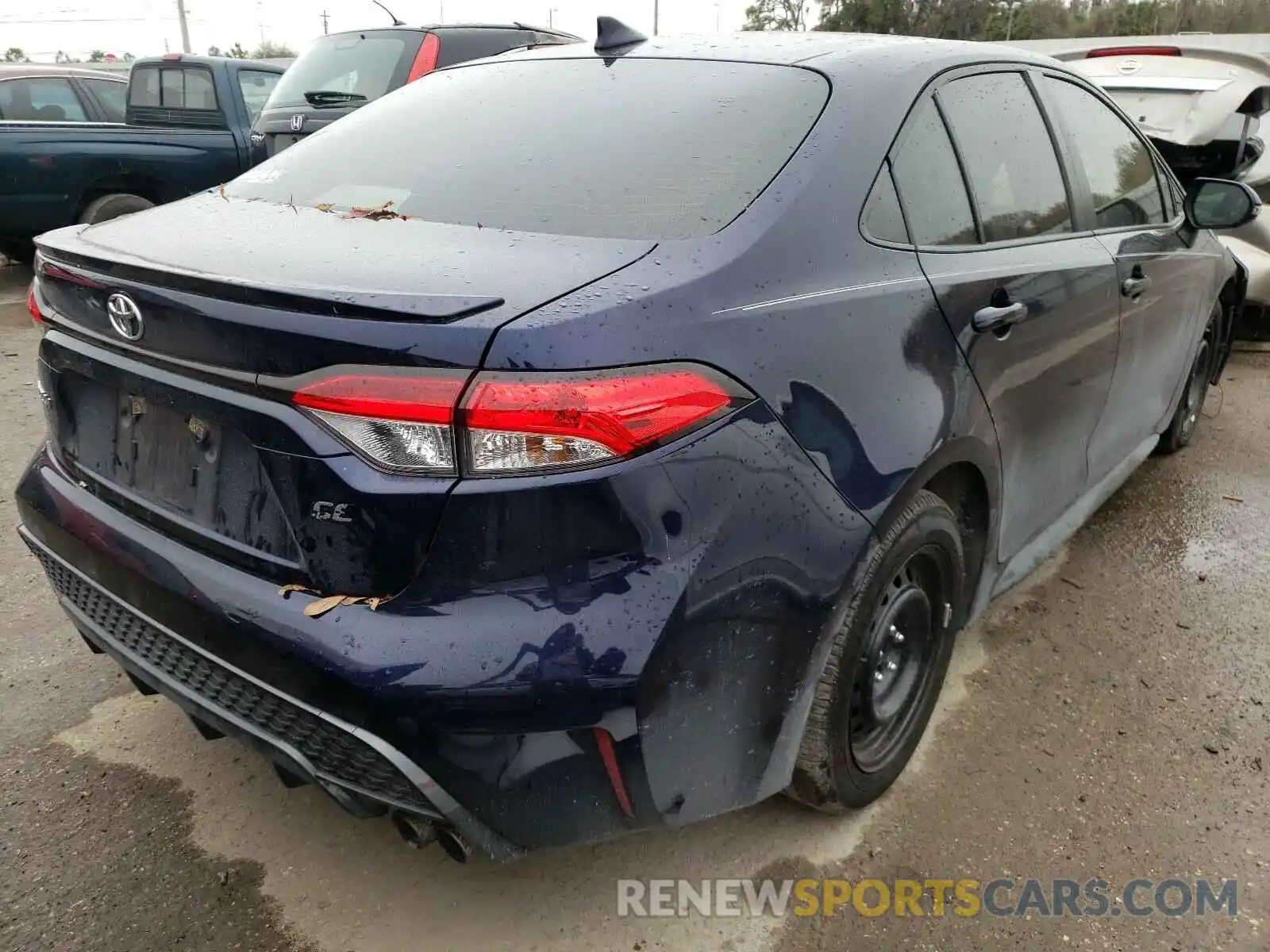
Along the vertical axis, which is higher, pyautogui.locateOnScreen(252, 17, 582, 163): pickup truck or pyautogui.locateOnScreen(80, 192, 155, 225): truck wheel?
pyautogui.locateOnScreen(252, 17, 582, 163): pickup truck

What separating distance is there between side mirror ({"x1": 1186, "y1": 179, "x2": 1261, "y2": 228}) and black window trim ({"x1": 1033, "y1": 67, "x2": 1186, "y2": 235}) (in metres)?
0.07

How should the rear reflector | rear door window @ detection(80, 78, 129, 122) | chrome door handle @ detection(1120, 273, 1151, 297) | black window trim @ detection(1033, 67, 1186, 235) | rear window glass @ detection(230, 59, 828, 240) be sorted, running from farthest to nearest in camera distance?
rear door window @ detection(80, 78, 129, 122) < the rear reflector < chrome door handle @ detection(1120, 273, 1151, 297) < black window trim @ detection(1033, 67, 1186, 235) < rear window glass @ detection(230, 59, 828, 240)

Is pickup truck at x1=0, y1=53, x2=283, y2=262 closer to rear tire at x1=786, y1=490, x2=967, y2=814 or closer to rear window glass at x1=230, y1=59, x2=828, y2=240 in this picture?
rear window glass at x1=230, y1=59, x2=828, y2=240

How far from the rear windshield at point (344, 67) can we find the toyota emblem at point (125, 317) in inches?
200

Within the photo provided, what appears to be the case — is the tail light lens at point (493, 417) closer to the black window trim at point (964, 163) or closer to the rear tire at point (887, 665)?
the rear tire at point (887, 665)

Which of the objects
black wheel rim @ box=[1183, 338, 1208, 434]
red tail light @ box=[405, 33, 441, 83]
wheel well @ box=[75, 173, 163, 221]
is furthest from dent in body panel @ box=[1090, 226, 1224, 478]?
wheel well @ box=[75, 173, 163, 221]

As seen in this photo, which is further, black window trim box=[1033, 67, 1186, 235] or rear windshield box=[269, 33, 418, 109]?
rear windshield box=[269, 33, 418, 109]

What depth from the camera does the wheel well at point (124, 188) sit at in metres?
7.47

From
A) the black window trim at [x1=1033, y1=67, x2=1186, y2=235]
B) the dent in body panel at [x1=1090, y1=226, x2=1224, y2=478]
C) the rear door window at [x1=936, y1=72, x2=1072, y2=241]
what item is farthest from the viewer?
the dent in body panel at [x1=1090, y1=226, x2=1224, y2=478]

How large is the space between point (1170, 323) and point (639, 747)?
9.45 ft

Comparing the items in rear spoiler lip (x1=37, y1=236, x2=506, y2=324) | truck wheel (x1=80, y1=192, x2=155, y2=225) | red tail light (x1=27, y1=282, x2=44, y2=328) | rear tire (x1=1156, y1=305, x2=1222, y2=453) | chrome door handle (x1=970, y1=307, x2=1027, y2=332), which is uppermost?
rear spoiler lip (x1=37, y1=236, x2=506, y2=324)

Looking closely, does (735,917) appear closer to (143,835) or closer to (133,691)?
(143,835)

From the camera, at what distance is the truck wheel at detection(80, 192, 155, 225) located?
7438 millimetres

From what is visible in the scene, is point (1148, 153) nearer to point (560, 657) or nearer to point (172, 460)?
point (560, 657)
